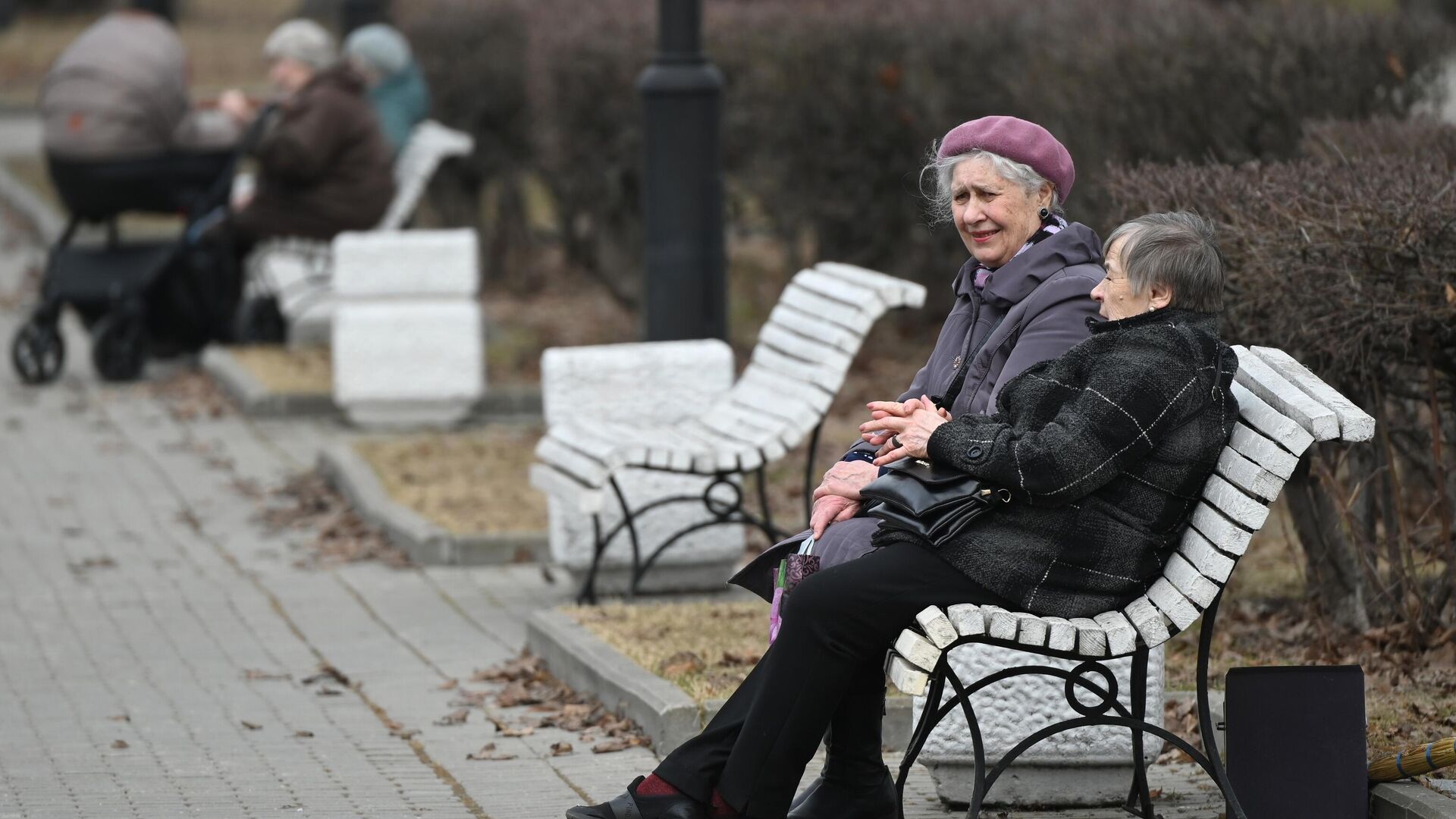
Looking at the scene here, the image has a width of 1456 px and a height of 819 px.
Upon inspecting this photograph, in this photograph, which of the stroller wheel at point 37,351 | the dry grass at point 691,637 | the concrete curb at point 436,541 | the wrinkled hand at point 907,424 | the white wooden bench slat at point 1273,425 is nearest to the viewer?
the white wooden bench slat at point 1273,425

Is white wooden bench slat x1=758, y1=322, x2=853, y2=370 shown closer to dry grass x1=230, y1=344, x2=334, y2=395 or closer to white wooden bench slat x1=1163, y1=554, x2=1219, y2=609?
white wooden bench slat x1=1163, y1=554, x2=1219, y2=609

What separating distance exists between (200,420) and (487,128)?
505cm

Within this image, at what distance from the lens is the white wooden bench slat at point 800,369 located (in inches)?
270

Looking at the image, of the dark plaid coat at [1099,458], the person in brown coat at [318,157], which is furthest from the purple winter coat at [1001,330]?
the person in brown coat at [318,157]

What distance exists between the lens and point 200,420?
1125cm

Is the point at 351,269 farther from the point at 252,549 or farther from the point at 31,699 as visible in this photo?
the point at 31,699

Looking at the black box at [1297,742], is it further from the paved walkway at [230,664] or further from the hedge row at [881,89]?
the hedge row at [881,89]

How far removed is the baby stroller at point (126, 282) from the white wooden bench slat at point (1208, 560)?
863 cm

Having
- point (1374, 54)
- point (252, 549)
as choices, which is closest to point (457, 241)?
point (252, 549)

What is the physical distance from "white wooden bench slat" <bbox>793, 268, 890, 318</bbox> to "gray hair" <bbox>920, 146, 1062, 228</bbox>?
1.59 meters

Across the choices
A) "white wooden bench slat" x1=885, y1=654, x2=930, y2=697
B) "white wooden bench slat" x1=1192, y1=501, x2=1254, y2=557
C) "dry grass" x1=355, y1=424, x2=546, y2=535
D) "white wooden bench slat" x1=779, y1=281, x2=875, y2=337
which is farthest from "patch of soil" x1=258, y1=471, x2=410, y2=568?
"white wooden bench slat" x1=1192, y1=501, x2=1254, y2=557

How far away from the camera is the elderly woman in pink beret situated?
4.36 metres

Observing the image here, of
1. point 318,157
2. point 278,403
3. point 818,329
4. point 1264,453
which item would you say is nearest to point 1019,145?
point 1264,453

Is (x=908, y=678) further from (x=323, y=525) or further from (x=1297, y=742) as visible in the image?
(x=323, y=525)
